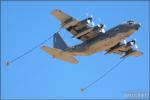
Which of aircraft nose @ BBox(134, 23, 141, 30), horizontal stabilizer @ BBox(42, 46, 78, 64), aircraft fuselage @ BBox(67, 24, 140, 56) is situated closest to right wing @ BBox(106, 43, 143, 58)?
aircraft fuselage @ BBox(67, 24, 140, 56)

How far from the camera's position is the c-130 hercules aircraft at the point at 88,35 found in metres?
79.6

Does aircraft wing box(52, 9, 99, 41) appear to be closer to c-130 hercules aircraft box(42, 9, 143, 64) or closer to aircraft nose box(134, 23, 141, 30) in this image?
c-130 hercules aircraft box(42, 9, 143, 64)

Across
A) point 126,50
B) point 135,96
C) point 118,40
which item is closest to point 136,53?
point 126,50

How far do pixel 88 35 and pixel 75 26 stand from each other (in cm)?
291

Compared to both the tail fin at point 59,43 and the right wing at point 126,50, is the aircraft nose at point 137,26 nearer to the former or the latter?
the right wing at point 126,50

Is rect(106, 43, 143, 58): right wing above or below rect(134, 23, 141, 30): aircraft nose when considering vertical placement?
below

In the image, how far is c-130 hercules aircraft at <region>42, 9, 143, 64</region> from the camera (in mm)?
79625

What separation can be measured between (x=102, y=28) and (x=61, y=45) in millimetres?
9068

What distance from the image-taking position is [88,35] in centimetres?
8306

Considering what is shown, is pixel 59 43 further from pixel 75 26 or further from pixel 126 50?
pixel 126 50

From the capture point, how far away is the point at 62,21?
3130 inches

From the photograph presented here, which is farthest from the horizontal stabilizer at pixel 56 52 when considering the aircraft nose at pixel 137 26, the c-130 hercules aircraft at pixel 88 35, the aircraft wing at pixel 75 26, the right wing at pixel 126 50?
the aircraft nose at pixel 137 26

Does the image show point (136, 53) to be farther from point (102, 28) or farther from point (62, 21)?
point (62, 21)

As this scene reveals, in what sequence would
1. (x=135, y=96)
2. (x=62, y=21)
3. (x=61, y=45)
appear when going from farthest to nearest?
(x=135, y=96) < (x=61, y=45) < (x=62, y=21)
